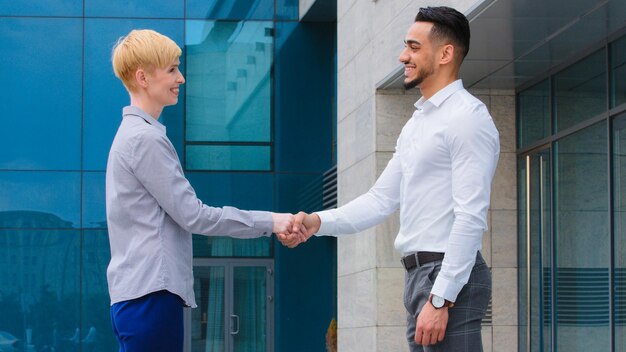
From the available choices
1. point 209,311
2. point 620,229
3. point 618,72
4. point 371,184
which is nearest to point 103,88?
point 209,311

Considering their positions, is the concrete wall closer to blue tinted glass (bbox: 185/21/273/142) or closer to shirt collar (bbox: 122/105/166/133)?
blue tinted glass (bbox: 185/21/273/142)

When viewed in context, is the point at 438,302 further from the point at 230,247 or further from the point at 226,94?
the point at 226,94

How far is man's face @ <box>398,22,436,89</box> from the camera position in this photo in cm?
435

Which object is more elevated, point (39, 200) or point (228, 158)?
point (228, 158)

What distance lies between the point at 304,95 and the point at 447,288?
16110 millimetres

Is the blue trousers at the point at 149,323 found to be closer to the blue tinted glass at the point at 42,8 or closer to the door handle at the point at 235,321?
the door handle at the point at 235,321

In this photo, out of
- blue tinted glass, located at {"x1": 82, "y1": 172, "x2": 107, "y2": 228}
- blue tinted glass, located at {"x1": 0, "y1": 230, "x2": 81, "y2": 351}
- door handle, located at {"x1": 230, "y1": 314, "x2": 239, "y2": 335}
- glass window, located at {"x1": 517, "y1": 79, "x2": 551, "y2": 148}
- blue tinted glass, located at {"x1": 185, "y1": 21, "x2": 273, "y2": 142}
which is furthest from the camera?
blue tinted glass, located at {"x1": 185, "y1": 21, "x2": 273, "y2": 142}

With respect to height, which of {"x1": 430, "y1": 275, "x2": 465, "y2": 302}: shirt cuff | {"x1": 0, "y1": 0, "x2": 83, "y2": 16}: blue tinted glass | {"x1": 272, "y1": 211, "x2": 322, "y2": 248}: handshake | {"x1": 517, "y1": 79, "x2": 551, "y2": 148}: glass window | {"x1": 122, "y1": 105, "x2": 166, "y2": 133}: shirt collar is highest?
{"x1": 0, "y1": 0, "x2": 83, "y2": 16}: blue tinted glass

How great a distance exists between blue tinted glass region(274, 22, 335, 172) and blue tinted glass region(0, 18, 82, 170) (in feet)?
11.4

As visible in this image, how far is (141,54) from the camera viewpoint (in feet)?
13.9

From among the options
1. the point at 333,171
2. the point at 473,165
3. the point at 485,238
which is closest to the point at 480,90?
the point at 485,238

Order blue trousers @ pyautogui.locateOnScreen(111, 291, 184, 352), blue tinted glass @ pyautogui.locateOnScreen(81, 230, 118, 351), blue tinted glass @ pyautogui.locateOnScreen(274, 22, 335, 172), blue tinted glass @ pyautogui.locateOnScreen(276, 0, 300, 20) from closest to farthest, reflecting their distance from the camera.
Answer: blue trousers @ pyautogui.locateOnScreen(111, 291, 184, 352), blue tinted glass @ pyautogui.locateOnScreen(81, 230, 118, 351), blue tinted glass @ pyautogui.locateOnScreen(274, 22, 335, 172), blue tinted glass @ pyautogui.locateOnScreen(276, 0, 300, 20)

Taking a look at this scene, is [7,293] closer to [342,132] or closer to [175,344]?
[342,132]

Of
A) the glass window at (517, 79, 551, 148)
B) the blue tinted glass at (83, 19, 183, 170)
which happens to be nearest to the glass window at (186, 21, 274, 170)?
the blue tinted glass at (83, 19, 183, 170)
